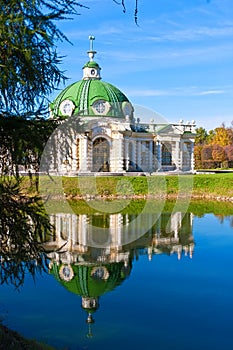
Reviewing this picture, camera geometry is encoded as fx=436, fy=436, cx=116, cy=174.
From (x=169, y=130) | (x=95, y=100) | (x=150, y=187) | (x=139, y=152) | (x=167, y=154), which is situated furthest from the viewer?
(x=167, y=154)

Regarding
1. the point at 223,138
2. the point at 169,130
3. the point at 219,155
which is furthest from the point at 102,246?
the point at 223,138

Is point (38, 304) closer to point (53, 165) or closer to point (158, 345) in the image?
point (158, 345)

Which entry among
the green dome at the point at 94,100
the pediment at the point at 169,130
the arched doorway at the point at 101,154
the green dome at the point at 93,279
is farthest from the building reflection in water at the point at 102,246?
the pediment at the point at 169,130

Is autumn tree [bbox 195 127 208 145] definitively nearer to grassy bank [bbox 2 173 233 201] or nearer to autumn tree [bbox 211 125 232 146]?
autumn tree [bbox 211 125 232 146]

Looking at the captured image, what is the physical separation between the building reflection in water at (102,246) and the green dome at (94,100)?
49.9ft

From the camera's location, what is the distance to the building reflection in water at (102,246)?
7543 mm

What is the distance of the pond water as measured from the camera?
17.7ft

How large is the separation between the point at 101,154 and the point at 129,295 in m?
23.7

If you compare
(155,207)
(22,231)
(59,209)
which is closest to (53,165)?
(22,231)

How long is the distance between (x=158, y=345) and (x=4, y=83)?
3.44 m

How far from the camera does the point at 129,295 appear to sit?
22.7 feet

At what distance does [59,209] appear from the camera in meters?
17.8

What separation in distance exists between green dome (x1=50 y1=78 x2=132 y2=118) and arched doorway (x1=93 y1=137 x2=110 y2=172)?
6.28 ft

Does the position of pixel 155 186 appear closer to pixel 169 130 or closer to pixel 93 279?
pixel 169 130
